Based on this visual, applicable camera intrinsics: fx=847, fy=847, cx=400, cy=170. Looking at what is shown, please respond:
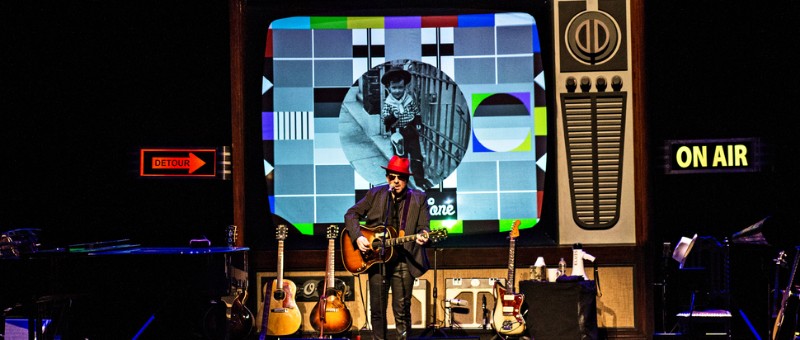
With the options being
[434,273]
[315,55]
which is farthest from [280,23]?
[434,273]

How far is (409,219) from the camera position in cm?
612

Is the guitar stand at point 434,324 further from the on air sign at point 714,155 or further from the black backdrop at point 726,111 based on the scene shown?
the on air sign at point 714,155

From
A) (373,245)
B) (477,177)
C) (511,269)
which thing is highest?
(477,177)

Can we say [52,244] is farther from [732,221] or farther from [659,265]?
[732,221]

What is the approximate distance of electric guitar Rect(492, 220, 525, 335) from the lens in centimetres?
643

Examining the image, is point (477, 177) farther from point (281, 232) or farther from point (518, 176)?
point (281, 232)

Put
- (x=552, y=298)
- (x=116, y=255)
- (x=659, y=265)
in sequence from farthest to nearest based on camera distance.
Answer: (x=659, y=265)
(x=552, y=298)
(x=116, y=255)

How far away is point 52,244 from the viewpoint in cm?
664

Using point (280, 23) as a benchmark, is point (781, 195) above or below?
below

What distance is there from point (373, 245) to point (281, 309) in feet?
3.36

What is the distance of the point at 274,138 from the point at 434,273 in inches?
66.1

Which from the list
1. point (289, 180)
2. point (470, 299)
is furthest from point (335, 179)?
point (470, 299)

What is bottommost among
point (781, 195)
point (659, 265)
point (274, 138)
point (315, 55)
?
point (659, 265)

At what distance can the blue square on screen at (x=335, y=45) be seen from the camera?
684 cm
